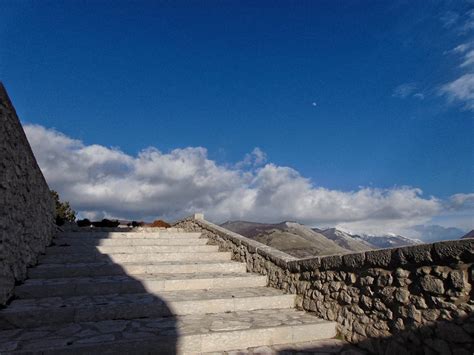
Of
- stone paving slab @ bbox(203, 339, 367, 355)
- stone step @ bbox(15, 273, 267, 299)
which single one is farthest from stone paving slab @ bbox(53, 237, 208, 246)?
stone paving slab @ bbox(203, 339, 367, 355)

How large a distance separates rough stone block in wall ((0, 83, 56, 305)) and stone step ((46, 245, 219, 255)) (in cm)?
47

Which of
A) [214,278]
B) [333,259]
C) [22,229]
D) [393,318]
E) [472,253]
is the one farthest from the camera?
[214,278]

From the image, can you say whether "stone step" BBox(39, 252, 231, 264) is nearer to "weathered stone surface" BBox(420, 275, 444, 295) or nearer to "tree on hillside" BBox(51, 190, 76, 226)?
"weathered stone surface" BBox(420, 275, 444, 295)

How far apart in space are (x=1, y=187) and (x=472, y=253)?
194 inches

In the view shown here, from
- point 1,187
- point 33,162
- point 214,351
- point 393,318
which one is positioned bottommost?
Answer: point 214,351

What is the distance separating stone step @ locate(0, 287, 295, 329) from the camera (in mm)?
Answer: 3684

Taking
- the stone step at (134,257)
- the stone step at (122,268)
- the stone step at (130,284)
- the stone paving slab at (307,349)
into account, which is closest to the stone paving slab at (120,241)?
the stone step at (134,257)

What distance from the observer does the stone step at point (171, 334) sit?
3113 mm

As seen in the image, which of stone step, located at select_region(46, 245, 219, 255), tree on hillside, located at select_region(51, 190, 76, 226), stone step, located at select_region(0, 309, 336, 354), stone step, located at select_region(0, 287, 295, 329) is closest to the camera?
stone step, located at select_region(0, 309, 336, 354)

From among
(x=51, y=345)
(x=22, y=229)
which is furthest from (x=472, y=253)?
(x=22, y=229)

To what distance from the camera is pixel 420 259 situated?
3053mm

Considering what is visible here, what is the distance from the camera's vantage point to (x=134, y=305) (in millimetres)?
4113

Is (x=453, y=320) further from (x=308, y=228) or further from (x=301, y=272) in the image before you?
(x=308, y=228)

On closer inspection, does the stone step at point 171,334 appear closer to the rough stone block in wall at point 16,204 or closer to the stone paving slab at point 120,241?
the rough stone block in wall at point 16,204
